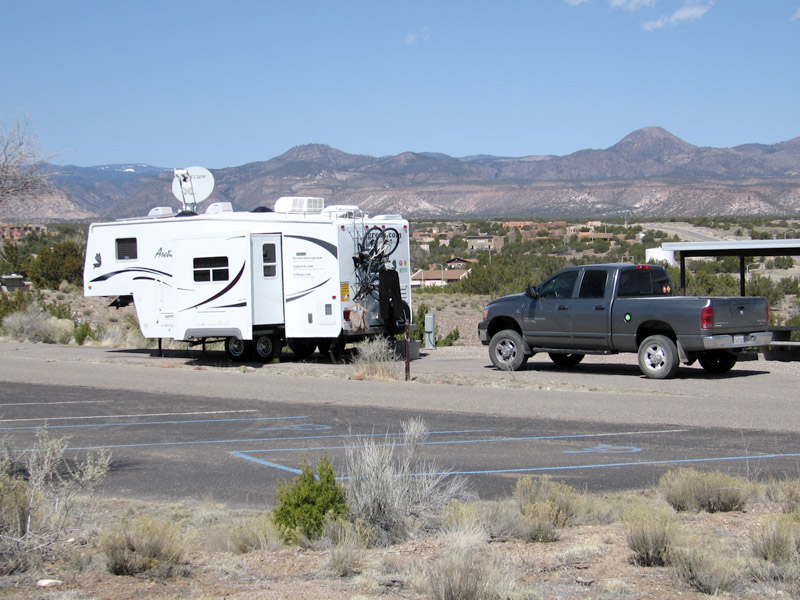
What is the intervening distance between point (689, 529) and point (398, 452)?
3.87 metres

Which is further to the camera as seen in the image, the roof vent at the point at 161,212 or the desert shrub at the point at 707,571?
the roof vent at the point at 161,212

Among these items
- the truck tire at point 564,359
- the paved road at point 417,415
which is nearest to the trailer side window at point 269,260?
the paved road at point 417,415

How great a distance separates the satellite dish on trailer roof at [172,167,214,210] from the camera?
2317 cm

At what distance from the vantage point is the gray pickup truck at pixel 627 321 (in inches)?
625

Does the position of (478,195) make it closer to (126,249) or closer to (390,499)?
(126,249)

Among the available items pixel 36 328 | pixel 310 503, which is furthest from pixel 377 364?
pixel 36 328

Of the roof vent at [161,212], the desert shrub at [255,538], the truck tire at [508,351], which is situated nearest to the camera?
the desert shrub at [255,538]

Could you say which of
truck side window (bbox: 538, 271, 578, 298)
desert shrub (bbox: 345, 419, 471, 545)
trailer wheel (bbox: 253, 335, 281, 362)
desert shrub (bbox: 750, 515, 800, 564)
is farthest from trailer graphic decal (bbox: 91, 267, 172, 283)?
desert shrub (bbox: 750, 515, 800, 564)

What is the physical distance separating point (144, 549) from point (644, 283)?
12716 mm

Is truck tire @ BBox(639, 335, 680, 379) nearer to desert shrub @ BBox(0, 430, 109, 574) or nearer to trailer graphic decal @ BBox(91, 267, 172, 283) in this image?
trailer graphic decal @ BBox(91, 267, 172, 283)

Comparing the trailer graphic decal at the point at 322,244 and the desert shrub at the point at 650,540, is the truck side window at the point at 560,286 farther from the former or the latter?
the desert shrub at the point at 650,540

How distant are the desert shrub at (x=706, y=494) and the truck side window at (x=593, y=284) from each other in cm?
939

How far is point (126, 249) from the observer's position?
70.5 feet

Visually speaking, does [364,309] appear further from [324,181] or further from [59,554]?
[324,181]
